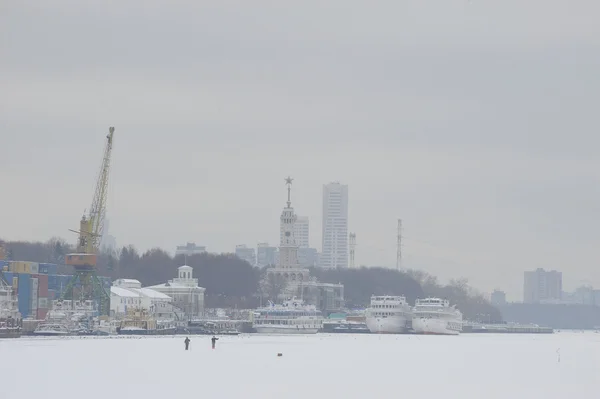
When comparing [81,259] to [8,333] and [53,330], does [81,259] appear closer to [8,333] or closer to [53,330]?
[53,330]

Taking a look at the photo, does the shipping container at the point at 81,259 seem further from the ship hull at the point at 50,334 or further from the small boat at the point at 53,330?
the ship hull at the point at 50,334

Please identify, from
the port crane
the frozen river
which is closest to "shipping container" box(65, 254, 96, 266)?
the port crane

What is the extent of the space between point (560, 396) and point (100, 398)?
24.6m

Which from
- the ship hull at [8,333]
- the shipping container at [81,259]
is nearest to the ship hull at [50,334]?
the ship hull at [8,333]

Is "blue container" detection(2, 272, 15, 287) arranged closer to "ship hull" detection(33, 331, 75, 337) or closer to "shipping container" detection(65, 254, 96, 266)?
"shipping container" detection(65, 254, 96, 266)

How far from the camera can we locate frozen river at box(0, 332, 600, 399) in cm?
7481

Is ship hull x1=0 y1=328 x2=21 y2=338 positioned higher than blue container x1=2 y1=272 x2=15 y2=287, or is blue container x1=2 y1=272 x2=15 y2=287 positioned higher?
blue container x1=2 y1=272 x2=15 y2=287

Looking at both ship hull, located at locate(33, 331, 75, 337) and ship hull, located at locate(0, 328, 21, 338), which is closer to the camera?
ship hull, located at locate(0, 328, 21, 338)

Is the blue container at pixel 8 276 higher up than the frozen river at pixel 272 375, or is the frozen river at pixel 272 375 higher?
the blue container at pixel 8 276

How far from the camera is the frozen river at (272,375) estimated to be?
245 ft

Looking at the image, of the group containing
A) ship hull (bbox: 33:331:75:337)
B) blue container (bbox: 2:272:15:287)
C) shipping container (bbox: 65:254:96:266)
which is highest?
shipping container (bbox: 65:254:96:266)

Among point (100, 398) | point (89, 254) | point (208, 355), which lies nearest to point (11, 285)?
point (89, 254)

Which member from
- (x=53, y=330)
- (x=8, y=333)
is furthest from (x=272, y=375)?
(x=53, y=330)

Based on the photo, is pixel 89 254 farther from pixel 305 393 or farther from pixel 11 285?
pixel 305 393
